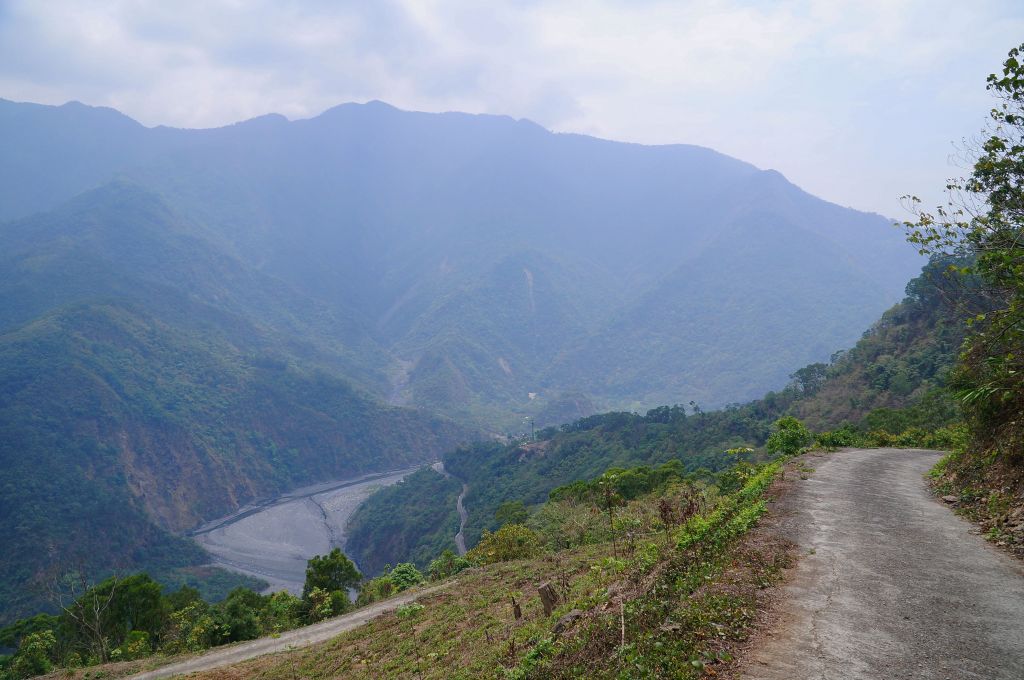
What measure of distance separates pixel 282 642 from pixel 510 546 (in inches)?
310

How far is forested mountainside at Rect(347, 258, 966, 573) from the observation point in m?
40.6

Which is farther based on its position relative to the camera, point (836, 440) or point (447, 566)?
point (836, 440)

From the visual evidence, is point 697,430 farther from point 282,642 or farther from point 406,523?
point 282,642

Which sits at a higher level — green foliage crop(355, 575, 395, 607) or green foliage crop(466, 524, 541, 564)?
green foliage crop(466, 524, 541, 564)

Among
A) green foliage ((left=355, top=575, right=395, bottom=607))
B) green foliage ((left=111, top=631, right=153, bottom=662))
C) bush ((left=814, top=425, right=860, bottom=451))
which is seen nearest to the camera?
green foliage ((left=111, top=631, right=153, bottom=662))

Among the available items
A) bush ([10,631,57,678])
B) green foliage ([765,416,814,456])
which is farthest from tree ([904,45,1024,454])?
bush ([10,631,57,678])

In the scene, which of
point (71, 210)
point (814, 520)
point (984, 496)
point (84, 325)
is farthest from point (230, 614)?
point (71, 210)

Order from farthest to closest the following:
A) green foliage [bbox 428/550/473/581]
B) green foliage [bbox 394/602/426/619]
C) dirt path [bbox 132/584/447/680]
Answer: green foliage [bbox 428/550/473/581]
dirt path [bbox 132/584/447/680]
green foliage [bbox 394/602/426/619]

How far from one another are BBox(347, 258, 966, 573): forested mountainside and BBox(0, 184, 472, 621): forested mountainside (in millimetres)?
30891

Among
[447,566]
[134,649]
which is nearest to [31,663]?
[134,649]

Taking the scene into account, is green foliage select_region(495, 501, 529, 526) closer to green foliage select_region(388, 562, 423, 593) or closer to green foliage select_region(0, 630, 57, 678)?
green foliage select_region(388, 562, 423, 593)

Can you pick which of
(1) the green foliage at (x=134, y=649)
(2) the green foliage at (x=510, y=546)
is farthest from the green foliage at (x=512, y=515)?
(1) the green foliage at (x=134, y=649)

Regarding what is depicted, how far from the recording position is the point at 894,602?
584 cm

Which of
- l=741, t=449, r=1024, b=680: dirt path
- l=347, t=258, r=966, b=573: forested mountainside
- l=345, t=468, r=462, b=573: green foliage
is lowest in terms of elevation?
l=345, t=468, r=462, b=573: green foliage
